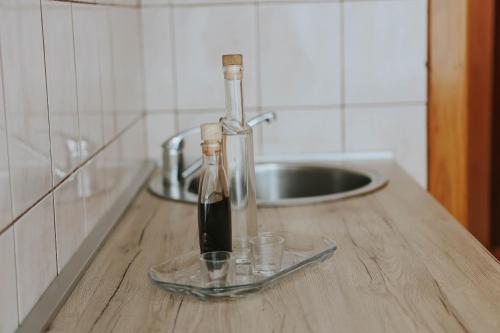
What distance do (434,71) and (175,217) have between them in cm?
94

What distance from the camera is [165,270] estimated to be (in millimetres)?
1269

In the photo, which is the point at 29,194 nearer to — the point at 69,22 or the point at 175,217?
the point at 69,22

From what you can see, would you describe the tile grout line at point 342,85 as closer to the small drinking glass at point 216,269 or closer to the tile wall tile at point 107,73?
the tile wall tile at point 107,73

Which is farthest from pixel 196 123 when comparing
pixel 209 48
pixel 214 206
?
pixel 214 206

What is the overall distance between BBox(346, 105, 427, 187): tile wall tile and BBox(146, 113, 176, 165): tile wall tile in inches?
19.7

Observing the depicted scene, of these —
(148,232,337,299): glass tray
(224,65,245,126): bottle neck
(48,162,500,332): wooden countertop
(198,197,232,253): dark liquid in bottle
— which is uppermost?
(224,65,245,126): bottle neck

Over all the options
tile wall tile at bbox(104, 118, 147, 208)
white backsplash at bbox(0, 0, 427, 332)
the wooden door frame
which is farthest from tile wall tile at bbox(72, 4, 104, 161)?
the wooden door frame

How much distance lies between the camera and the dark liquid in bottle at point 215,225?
1.26 meters

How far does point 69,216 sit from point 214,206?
254mm

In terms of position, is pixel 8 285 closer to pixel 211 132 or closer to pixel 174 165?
pixel 211 132

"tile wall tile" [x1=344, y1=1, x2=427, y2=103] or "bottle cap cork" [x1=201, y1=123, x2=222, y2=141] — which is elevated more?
"tile wall tile" [x1=344, y1=1, x2=427, y2=103]

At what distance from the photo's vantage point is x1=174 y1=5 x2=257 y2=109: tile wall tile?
2.22m

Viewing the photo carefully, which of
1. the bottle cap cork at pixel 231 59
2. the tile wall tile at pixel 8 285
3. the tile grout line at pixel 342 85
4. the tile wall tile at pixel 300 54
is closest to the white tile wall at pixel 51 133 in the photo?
the tile wall tile at pixel 8 285

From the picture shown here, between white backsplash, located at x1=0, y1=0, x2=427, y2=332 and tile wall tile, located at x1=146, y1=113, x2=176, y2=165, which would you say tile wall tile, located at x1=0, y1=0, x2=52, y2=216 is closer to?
white backsplash, located at x1=0, y1=0, x2=427, y2=332
